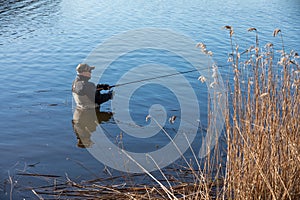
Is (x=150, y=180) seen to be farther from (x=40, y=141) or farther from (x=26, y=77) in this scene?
(x=26, y=77)

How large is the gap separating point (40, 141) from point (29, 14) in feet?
47.6

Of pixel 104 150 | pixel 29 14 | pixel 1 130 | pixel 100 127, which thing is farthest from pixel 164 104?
pixel 29 14

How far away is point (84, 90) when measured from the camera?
8.82 m

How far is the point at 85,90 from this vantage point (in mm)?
8828

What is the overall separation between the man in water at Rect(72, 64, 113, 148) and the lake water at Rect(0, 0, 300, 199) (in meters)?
0.21

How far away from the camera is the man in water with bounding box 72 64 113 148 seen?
28.7 feet

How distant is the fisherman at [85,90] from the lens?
346 inches

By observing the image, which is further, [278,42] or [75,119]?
[278,42]

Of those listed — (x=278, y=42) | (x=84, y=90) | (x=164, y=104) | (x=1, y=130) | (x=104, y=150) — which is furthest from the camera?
(x=278, y=42)

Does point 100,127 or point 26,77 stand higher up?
point 26,77

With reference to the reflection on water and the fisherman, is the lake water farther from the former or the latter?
the fisherman

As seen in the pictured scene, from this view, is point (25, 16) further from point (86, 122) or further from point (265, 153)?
point (265, 153)

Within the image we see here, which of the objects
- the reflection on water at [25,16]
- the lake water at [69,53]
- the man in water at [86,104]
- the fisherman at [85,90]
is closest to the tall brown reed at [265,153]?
the lake water at [69,53]

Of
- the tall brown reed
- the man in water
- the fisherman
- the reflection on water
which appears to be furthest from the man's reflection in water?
the reflection on water
